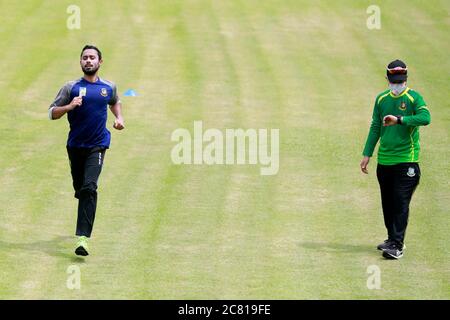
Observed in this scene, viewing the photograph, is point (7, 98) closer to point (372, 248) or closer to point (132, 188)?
point (132, 188)

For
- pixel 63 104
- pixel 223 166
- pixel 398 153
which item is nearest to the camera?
pixel 63 104

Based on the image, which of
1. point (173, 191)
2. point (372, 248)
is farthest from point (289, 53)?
point (372, 248)

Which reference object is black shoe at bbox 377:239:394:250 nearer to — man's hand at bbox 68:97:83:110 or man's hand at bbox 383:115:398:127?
man's hand at bbox 383:115:398:127

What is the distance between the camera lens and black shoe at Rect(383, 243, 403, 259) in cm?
1232

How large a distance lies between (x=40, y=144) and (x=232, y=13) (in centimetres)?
983

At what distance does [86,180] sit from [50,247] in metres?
1.00

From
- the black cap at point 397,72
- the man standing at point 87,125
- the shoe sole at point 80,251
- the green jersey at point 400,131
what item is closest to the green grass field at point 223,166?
the shoe sole at point 80,251

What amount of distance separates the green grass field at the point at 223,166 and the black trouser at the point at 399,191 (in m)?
0.39

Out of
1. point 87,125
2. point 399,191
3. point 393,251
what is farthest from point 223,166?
point 393,251

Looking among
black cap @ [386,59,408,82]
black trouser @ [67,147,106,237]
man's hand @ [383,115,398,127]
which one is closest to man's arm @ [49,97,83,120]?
black trouser @ [67,147,106,237]

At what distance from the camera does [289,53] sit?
78.9 ft

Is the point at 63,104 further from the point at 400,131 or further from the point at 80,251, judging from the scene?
the point at 400,131

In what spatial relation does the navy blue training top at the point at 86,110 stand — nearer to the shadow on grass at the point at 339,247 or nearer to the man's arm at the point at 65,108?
the man's arm at the point at 65,108

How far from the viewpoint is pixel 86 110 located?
1231 cm
